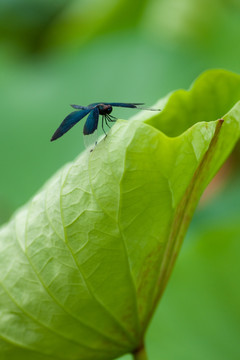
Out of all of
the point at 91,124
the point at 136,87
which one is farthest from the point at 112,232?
the point at 136,87

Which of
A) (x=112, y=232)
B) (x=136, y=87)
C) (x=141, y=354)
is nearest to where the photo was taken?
(x=112, y=232)

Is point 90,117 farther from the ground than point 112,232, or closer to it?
farther from the ground

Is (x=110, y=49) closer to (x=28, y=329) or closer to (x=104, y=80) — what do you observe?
(x=104, y=80)

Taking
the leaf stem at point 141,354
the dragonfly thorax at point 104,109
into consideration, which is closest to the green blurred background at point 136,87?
the leaf stem at point 141,354

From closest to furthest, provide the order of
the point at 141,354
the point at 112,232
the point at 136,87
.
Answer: the point at 112,232, the point at 141,354, the point at 136,87

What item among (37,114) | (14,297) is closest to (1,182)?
(37,114)

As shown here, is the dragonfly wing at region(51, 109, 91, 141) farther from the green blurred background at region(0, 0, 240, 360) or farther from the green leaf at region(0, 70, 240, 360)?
the green blurred background at region(0, 0, 240, 360)

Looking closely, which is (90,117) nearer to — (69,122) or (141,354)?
(69,122)
